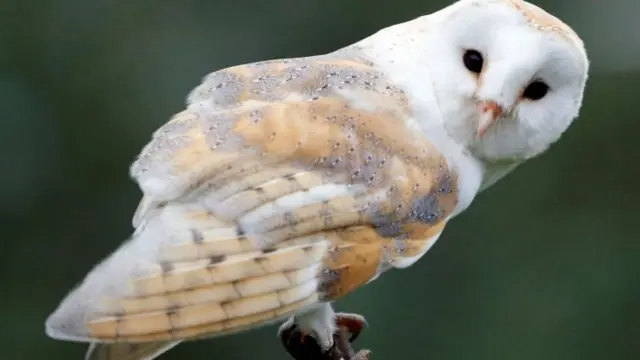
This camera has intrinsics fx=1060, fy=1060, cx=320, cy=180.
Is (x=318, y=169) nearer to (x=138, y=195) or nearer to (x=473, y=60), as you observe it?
(x=473, y=60)

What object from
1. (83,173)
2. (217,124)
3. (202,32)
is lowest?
(83,173)

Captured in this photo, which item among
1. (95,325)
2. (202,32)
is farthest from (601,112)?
(95,325)

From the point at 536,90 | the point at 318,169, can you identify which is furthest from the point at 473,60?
the point at 318,169

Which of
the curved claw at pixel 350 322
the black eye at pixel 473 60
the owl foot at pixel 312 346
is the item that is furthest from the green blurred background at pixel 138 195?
the black eye at pixel 473 60

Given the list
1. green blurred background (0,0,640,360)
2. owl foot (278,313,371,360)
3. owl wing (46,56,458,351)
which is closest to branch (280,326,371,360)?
owl foot (278,313,371,360)

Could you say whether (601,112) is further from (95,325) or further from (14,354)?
(95,325)

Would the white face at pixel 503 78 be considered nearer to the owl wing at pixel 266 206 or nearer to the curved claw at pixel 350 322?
the owl wing at pixel 266 206

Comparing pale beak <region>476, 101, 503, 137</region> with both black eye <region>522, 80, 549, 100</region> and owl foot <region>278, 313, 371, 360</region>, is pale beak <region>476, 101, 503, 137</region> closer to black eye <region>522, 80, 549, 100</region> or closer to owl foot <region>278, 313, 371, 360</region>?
black eye <region>522, 80, 549, 100</region>

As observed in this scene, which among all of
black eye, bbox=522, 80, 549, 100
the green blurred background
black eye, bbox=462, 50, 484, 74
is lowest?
the green blurred background
